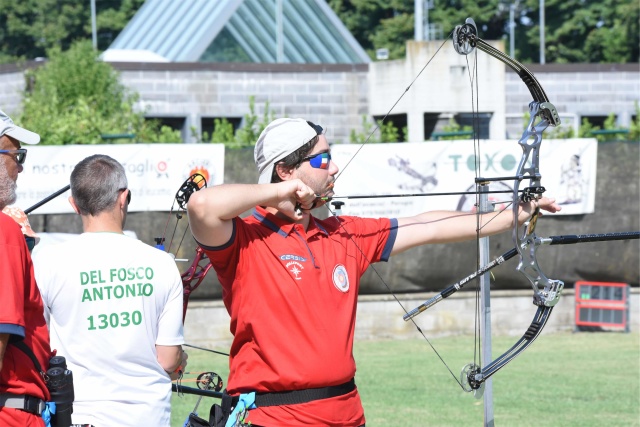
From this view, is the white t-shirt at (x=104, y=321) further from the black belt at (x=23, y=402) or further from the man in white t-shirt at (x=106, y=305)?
the black belt at (x=23, y=402)

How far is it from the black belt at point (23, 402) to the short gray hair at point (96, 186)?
30.0 inches

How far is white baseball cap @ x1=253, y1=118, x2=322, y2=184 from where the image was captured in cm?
423

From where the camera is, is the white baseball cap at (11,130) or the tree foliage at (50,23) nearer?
the white baseball cap at (11,130)

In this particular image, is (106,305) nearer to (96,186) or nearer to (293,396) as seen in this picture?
(96,186)

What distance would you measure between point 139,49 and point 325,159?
26.8m

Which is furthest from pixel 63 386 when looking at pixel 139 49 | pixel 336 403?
pixel 139 49

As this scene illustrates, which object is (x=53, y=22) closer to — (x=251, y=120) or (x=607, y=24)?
(x=607, y=24)

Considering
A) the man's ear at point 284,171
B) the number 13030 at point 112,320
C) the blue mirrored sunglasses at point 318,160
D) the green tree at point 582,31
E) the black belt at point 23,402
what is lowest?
the black belt at point 23,402

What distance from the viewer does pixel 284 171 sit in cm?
429

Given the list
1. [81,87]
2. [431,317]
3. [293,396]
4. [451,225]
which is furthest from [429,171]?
[81,87]

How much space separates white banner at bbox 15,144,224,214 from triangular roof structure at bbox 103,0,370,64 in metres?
14.9

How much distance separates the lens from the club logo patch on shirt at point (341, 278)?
425cm

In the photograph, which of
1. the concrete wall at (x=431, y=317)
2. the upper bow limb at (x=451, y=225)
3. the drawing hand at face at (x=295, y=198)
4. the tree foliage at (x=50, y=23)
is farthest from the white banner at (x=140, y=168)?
the tree foliage at (x=50, y=23)

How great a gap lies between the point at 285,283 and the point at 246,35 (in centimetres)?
2554
